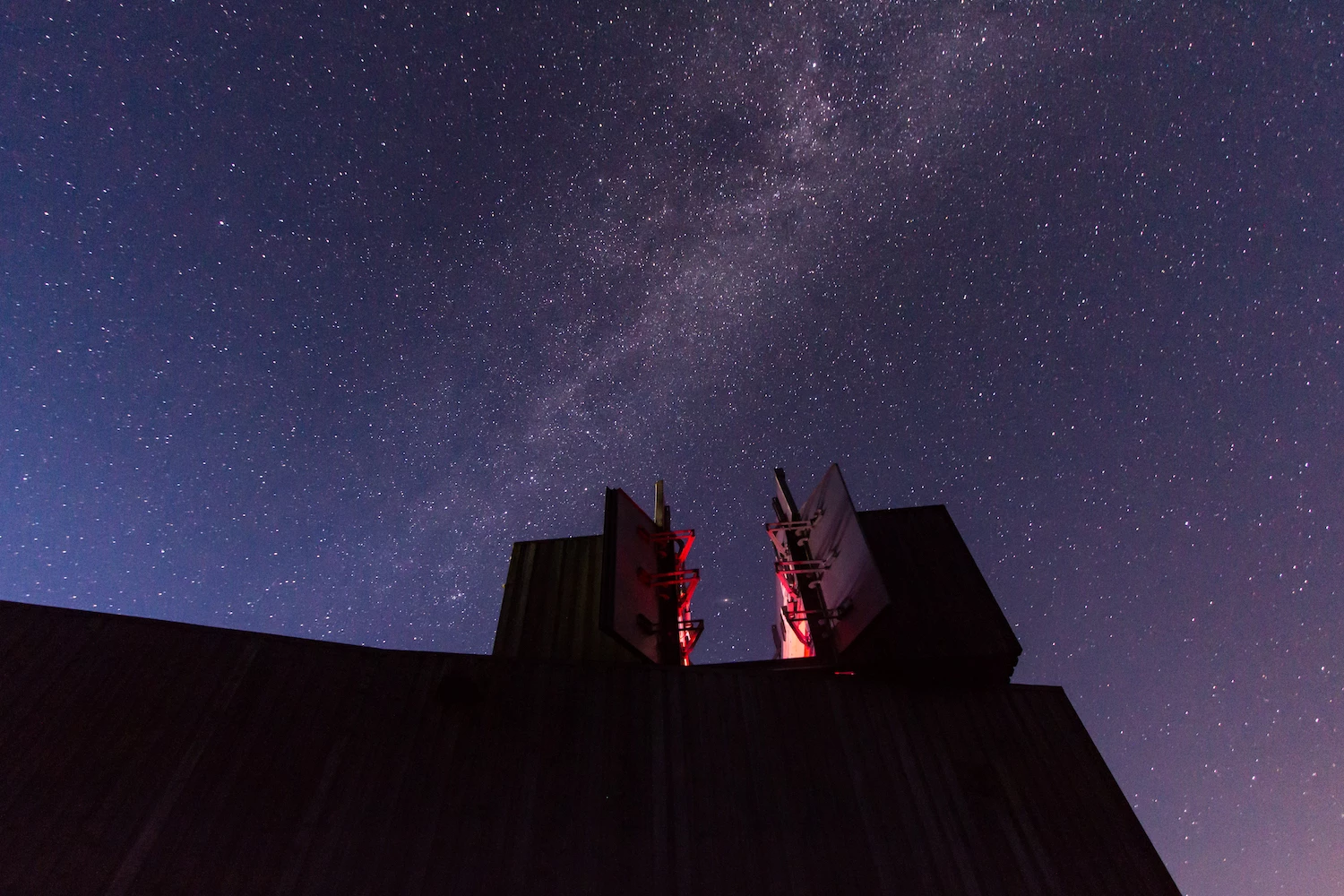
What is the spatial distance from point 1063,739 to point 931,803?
2692 millimetres

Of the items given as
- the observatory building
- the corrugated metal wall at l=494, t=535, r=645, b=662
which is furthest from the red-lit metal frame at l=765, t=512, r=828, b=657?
the corrugated metal wall at l=494, t=535, r=645, b=662

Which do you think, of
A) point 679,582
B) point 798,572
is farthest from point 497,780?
point 798,572

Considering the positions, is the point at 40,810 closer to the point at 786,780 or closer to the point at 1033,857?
the point at 786,780

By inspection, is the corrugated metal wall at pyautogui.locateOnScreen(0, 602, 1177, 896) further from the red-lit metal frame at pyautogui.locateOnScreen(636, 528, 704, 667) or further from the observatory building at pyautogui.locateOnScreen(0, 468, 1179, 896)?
the red-lit metal frame at pyautogui.locateOnScreen(636, 528, 704, 667)

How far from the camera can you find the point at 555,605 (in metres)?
14.7

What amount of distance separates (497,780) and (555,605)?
631 cm

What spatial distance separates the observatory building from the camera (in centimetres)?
717

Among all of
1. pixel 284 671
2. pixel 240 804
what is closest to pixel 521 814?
pixel 240 804

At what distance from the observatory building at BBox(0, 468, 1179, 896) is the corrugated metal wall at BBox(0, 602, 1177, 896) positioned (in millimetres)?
29

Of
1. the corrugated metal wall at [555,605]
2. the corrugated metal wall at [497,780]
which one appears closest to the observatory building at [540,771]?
the corrugated metal wall at [497,780]

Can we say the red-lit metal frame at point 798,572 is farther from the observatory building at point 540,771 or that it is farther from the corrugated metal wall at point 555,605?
the corrugated metal wall at point 555,605

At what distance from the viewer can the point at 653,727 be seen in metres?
9.38

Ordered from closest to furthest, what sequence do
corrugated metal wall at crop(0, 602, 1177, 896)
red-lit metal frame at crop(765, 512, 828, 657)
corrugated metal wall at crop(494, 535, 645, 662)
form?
corrugated metal wall at crop(0, 602, 1177, 896) < red-lit metal frame at crop(765, 512, 828, 657) < corrugated metal wall at crop(494, 535, 645, 662)

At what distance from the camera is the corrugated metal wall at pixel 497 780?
7.13 meters
